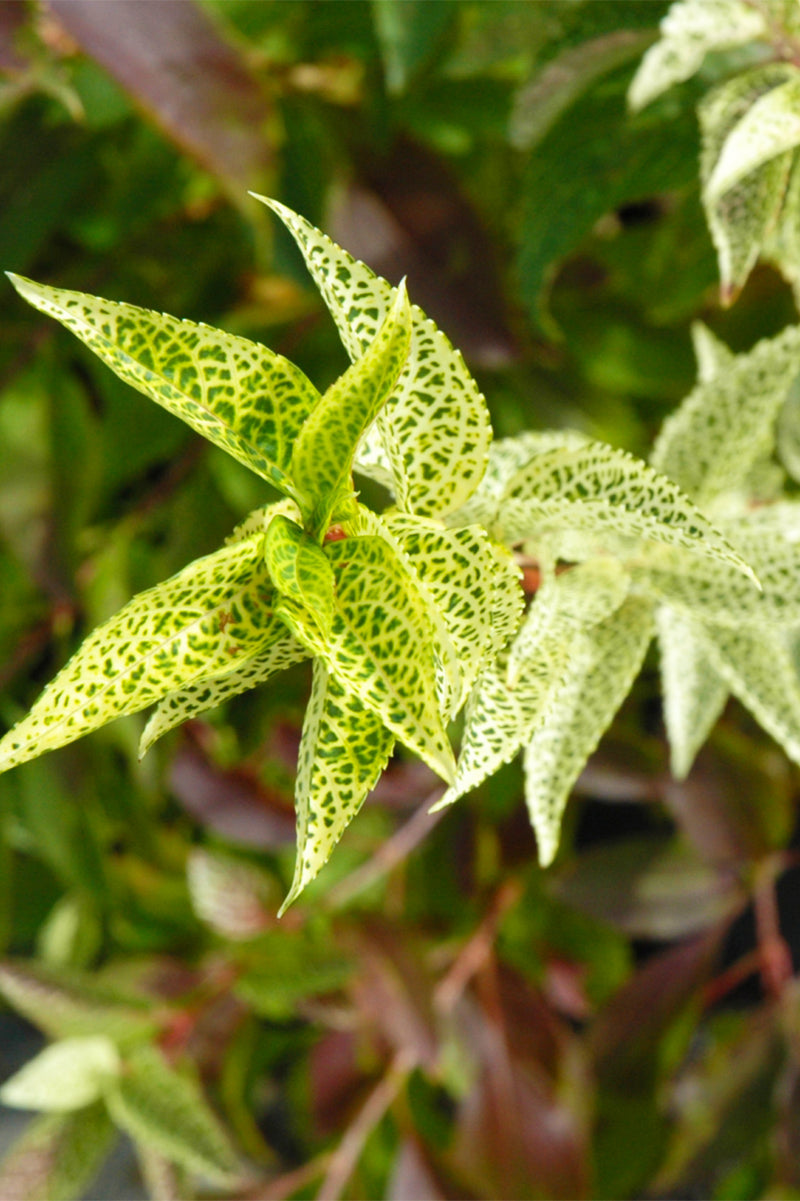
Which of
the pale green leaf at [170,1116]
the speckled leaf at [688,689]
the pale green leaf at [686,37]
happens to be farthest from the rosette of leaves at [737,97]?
the pale green leaf at [170,1116]

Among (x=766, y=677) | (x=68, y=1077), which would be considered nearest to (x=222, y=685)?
(x=766, y=677)

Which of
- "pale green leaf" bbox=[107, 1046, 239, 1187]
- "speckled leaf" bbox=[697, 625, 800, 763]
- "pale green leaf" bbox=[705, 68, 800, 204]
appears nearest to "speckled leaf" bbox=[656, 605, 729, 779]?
"speckled leaf" bbox=[697, 625, 800, 763]

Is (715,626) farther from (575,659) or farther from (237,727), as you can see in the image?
(237,727)

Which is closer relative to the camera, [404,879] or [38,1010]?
[38,1010]

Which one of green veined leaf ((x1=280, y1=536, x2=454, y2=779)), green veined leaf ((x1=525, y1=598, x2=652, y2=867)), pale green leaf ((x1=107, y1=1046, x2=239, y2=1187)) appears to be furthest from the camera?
pale green leaf ((x1=107, y1=1046, x2=239, y2=1187))

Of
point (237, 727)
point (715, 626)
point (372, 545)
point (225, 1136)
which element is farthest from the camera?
point (237, 727)

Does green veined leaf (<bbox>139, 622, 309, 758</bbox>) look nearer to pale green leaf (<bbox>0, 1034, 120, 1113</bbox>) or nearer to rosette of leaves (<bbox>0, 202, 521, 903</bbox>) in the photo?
rosette of leaves (<bbox>0, 202, 521, 903</bbox>)

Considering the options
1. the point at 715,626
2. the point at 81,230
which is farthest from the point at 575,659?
the point at 81,230

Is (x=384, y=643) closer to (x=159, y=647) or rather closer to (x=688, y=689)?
(x=159, y=647)
